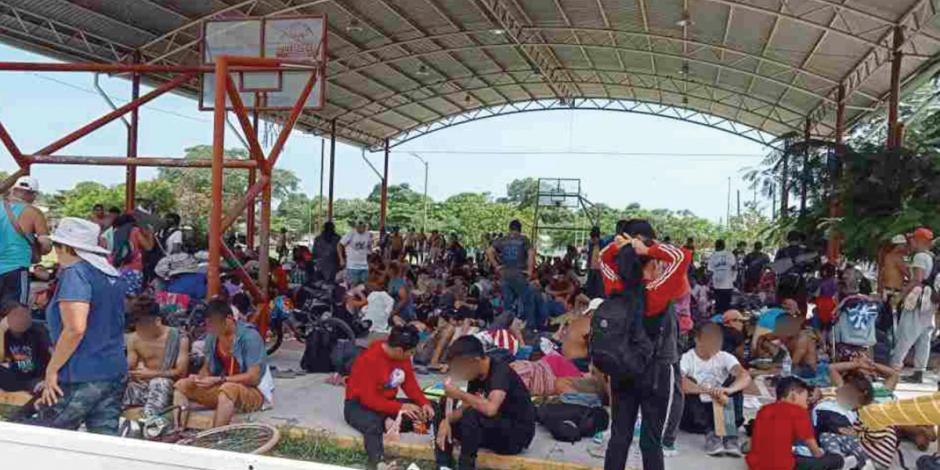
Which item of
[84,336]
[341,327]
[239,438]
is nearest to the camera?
[84,336]

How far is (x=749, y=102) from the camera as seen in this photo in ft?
75.5

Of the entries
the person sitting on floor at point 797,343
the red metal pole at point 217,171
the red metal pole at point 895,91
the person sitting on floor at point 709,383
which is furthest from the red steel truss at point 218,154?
the red metal pole at point 895,91

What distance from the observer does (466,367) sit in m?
4.62

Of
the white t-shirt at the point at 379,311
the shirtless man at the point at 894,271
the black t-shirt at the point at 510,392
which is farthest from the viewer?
the white t-shirt at the point at 379,311

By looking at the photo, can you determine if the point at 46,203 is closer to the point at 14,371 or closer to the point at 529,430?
the point at 14,371

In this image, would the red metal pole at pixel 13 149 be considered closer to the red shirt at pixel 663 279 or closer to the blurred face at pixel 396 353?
the blurred face at pixel 396 353

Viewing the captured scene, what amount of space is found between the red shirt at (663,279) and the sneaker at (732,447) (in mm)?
1801

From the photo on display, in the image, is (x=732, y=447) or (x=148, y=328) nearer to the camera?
(x=732, y=447)

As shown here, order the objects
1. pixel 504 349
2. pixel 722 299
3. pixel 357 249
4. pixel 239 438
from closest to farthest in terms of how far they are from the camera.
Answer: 1. pixel 239 438
2. pixel 504 349
3. pixel 357 249
4. pixel 722 299

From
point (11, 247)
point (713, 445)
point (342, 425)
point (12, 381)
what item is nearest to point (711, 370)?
point (713, 445)

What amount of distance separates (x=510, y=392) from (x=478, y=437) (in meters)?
0.35

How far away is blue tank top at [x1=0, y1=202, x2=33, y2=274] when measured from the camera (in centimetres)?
581

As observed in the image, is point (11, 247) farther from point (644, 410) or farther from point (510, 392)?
point (644, 410)

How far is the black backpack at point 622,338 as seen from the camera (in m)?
3.67
